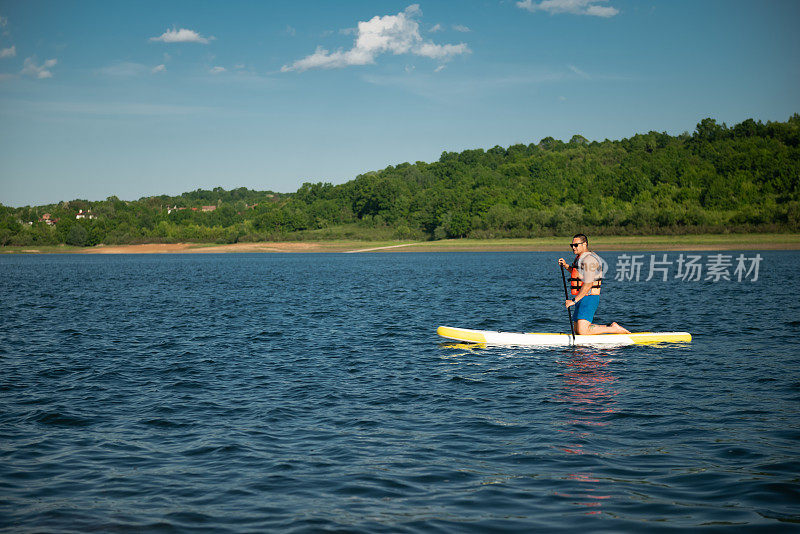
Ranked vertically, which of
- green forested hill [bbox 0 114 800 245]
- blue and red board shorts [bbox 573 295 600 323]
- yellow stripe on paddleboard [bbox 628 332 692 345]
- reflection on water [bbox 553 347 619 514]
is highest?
green forested hill [bbox 0 114 800 245]

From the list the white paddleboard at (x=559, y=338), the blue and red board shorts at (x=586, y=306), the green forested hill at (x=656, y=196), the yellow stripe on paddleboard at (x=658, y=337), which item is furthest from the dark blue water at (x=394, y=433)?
the green forested hill at (x=656, y=196)

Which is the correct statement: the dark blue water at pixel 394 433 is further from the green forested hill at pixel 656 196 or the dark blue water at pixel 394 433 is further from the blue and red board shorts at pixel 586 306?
the green forested hill at pixel 656 196

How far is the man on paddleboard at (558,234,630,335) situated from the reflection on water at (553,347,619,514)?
97cm

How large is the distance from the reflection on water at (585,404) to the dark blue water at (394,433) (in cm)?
6

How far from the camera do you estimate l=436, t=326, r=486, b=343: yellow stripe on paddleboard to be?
21.7 m

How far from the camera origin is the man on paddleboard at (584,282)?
1862 cm

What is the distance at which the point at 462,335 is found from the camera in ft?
72.3

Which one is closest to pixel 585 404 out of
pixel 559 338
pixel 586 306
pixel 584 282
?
pixel 584 282

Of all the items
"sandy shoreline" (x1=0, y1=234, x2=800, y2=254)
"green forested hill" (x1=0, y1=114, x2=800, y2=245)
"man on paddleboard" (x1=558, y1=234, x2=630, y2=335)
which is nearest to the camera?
"man on paddleboard" (x1=558, y1=234, x2=630, y2=335)

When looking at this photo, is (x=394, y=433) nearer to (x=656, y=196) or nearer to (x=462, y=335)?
(x=462, y=335)

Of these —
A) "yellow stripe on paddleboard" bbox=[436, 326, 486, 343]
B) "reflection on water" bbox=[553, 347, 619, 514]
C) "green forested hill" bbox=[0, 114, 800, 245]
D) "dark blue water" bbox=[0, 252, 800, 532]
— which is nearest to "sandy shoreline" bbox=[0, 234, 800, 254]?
"green forested hill" bbox=[0, 114, 800, 245]

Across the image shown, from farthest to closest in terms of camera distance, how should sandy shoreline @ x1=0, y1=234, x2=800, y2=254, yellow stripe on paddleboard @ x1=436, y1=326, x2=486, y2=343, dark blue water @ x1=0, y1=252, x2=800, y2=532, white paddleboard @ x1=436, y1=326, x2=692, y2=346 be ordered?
sandy shoreline @ x1=0, y1=234, x2=800, y2=254
yellow stripe on paddleboard @ x1=436, y1=326, x2=486, y2=343
white paddleboard @ x1=436, y1=326, x2=692, y2=346
dark blue water @ x1=0, y1=252, x2=800, y2=532

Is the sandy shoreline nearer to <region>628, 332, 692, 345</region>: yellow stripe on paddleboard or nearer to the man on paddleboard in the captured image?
<region>628, 332, 692, 345</region>: yellow stripe on paddleboard

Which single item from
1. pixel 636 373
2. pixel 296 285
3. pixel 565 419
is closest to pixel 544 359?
pixel 636 373
